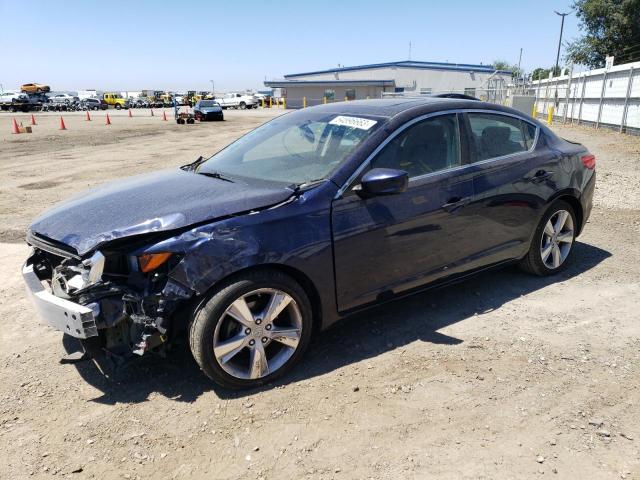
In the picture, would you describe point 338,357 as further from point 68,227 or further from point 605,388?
point 68,227

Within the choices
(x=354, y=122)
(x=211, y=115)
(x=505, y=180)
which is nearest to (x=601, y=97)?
(x=505, y=180)

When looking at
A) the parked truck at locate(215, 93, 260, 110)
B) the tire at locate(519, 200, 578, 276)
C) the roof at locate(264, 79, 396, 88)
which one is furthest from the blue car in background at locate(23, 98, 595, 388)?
the parked truck at locate(215, 93, 260, 110)

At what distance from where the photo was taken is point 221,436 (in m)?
2.77

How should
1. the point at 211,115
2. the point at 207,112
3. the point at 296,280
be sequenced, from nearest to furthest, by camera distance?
the point at 296,280
the point at 207,112
the point at 211,115

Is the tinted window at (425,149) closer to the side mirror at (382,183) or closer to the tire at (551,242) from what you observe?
the side mirror at (382,183)

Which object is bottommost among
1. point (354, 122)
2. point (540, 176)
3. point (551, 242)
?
point (551, 242)

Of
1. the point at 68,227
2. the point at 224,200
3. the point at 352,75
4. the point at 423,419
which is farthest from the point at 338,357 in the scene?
the point at 352,75

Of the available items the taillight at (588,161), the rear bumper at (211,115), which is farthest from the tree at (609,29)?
the taillight at (588,161)

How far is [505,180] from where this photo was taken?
4.18 metres

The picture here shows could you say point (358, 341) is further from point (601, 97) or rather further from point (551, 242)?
point (601, 97)

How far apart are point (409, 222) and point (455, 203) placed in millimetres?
498

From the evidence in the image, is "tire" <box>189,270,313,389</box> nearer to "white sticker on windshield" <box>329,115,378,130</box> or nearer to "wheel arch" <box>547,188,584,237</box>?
"white sticker on windshield" <box>329,115,378,130</box>

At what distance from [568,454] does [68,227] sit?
3.08 metres

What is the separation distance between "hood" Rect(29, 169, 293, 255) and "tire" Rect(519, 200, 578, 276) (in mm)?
2644
